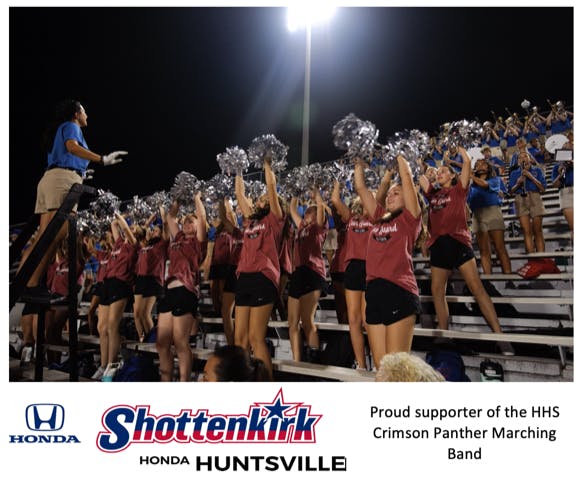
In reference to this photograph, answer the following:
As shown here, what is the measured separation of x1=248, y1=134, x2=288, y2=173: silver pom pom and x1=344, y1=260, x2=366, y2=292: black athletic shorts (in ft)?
3.72

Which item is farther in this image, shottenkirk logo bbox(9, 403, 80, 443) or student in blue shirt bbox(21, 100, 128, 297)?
student in blue shirt bbox(21, 100, 128, 297)

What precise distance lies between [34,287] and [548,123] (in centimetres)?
843

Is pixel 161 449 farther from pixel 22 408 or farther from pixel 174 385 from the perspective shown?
pixel 22 408

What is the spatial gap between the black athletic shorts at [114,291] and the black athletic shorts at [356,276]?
2775mm

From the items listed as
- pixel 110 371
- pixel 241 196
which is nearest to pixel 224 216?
pixel 241 196

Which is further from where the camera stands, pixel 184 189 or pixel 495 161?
pixel 495 161

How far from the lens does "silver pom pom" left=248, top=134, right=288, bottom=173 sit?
382 centimetres

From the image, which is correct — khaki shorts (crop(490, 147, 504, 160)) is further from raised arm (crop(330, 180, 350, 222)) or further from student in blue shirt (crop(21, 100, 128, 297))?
student in blue shirt (crop(21, 100, 128, 297))

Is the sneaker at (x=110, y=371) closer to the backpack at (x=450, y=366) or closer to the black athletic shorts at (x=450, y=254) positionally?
the backpack at (x=450, y=366)

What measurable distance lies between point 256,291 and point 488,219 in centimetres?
288

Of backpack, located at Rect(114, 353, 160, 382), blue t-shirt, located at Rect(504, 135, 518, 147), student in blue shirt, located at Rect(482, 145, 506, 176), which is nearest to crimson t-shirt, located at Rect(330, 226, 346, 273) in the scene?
backpack, located at Rect(114, 353, 160, 382)

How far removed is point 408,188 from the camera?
10.2ft

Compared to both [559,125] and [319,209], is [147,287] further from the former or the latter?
[559,125]

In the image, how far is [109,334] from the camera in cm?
477
